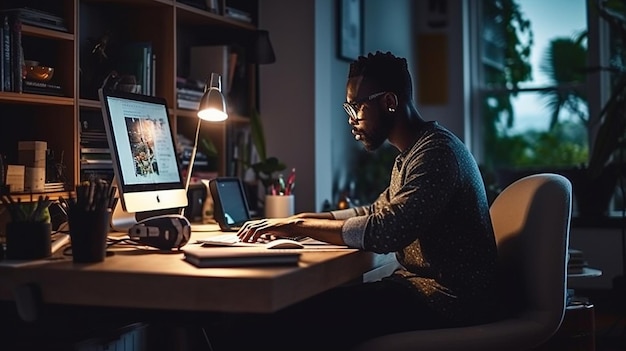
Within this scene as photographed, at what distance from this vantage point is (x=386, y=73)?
224cm

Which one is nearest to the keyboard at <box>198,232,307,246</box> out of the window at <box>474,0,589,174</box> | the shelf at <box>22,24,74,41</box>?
the shelf at <box>22,24,74,41</box>

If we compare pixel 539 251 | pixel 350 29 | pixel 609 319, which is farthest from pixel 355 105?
pixel 609 319

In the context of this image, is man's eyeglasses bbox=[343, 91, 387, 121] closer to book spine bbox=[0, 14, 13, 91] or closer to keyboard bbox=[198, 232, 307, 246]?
keyboard bbox=[198, 232, 307, 246]

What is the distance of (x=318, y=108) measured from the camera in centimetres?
386

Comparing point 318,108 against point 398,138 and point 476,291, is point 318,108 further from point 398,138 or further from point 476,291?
point 476,291

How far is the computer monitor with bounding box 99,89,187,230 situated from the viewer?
231cm

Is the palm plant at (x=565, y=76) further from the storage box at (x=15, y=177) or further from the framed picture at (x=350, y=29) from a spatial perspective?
the storage box at (x=15, y=177)

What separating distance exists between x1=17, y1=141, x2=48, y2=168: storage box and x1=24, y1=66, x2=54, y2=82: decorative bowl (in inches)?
8.0

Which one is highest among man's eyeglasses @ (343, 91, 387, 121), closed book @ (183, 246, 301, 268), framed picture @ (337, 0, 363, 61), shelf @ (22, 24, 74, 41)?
framed picture @ (337, 0, 363, 61)

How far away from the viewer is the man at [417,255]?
195 cm

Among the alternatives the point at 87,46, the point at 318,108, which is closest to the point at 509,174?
the point at 318,108

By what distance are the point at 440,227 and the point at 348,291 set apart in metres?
0.30

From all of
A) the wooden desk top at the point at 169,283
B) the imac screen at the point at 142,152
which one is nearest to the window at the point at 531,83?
the imac screen at the point at 142,152

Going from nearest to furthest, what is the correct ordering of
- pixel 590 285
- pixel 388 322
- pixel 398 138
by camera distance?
pixel 388 322 < pixel 398 138 < pixel 590 285
